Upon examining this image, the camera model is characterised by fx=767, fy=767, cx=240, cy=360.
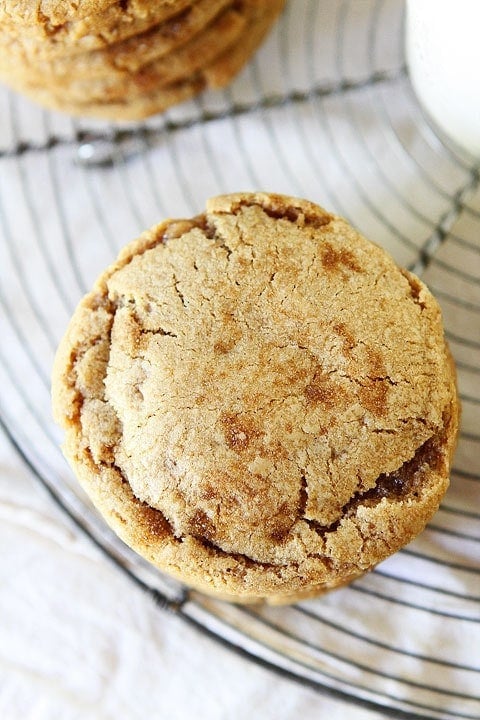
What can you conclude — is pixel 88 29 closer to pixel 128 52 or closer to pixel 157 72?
pixel 128 52

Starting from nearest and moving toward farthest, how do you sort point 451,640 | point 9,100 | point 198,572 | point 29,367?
point 198,572 → point 451,640 → point 29,367 → point 9,100

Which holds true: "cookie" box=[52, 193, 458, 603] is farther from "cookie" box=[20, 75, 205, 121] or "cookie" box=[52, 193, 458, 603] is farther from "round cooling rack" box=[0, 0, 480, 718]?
"cookie" box=[20, 75, 205, 121]

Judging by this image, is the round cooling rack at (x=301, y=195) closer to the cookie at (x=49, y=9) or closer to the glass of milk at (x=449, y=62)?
the glass of milk at (x=449, y=62)

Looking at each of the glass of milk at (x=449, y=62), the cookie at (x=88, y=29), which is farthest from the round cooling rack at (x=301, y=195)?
the cookie at (x=88, y=29)

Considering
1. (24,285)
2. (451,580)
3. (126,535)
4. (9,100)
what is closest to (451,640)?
(451,580)

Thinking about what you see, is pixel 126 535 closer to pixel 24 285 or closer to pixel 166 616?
pixel 166 616

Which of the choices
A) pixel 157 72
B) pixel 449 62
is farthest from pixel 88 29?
pixel 449 62
